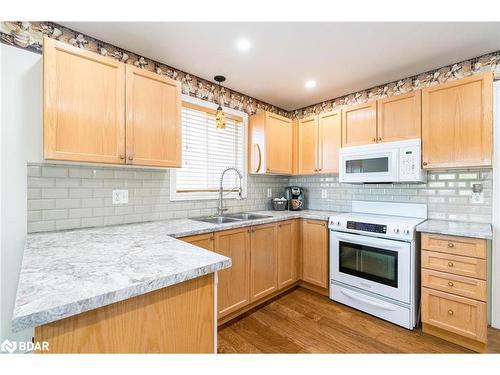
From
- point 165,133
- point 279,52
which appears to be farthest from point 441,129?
point 165,133

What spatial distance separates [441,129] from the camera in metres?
2.18

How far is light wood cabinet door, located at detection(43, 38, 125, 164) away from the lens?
1450 mm

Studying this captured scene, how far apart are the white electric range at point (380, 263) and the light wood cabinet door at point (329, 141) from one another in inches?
29.6

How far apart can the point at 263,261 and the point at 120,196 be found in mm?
1510

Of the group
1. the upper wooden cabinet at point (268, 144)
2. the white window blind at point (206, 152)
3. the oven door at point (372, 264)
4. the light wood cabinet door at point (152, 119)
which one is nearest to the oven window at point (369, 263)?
the oven door at point (372, 264)

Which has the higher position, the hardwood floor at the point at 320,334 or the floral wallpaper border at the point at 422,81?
the floral wallpaper border at the point at 422,81

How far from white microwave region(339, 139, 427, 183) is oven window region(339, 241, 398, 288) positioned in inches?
28.9

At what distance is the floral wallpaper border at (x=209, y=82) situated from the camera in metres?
1.65

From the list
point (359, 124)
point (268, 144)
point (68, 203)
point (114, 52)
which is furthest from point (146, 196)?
point (359, 124)

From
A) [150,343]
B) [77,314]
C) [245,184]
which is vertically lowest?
[150,343]

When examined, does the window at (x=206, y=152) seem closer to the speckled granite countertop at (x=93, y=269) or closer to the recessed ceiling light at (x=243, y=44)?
the recessed ceiling light at (x=243, y=44)

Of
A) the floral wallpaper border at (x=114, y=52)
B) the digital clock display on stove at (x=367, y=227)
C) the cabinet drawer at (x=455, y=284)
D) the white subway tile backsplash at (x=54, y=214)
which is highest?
the floral wallpaper border at (x=114, y=52)

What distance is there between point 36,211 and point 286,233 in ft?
7.37
